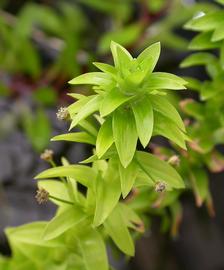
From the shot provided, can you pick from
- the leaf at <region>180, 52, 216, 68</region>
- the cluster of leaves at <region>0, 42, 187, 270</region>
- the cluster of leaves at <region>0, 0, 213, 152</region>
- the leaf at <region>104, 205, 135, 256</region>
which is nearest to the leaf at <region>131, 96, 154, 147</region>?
the cluster of leaves at <region>0, 42, 187, 270</region>

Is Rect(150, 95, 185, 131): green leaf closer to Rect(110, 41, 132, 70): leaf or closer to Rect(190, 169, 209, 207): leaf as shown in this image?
Rect(110, 41, 132, 70): leaf

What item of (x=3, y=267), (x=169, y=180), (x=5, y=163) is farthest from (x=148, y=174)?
(x=5, y=163)

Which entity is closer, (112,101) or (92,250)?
(112,101)

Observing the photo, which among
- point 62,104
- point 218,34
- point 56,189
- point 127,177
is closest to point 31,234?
point 56,189

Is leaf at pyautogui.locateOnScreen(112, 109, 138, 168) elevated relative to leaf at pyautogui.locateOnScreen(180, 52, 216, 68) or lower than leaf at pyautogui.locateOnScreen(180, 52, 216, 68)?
lower

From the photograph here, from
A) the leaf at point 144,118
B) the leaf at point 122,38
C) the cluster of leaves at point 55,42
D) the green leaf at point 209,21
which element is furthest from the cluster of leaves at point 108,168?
the leaf at point 122,38

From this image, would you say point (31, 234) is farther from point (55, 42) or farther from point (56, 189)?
point (55, 42)

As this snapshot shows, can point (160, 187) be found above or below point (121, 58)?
below
